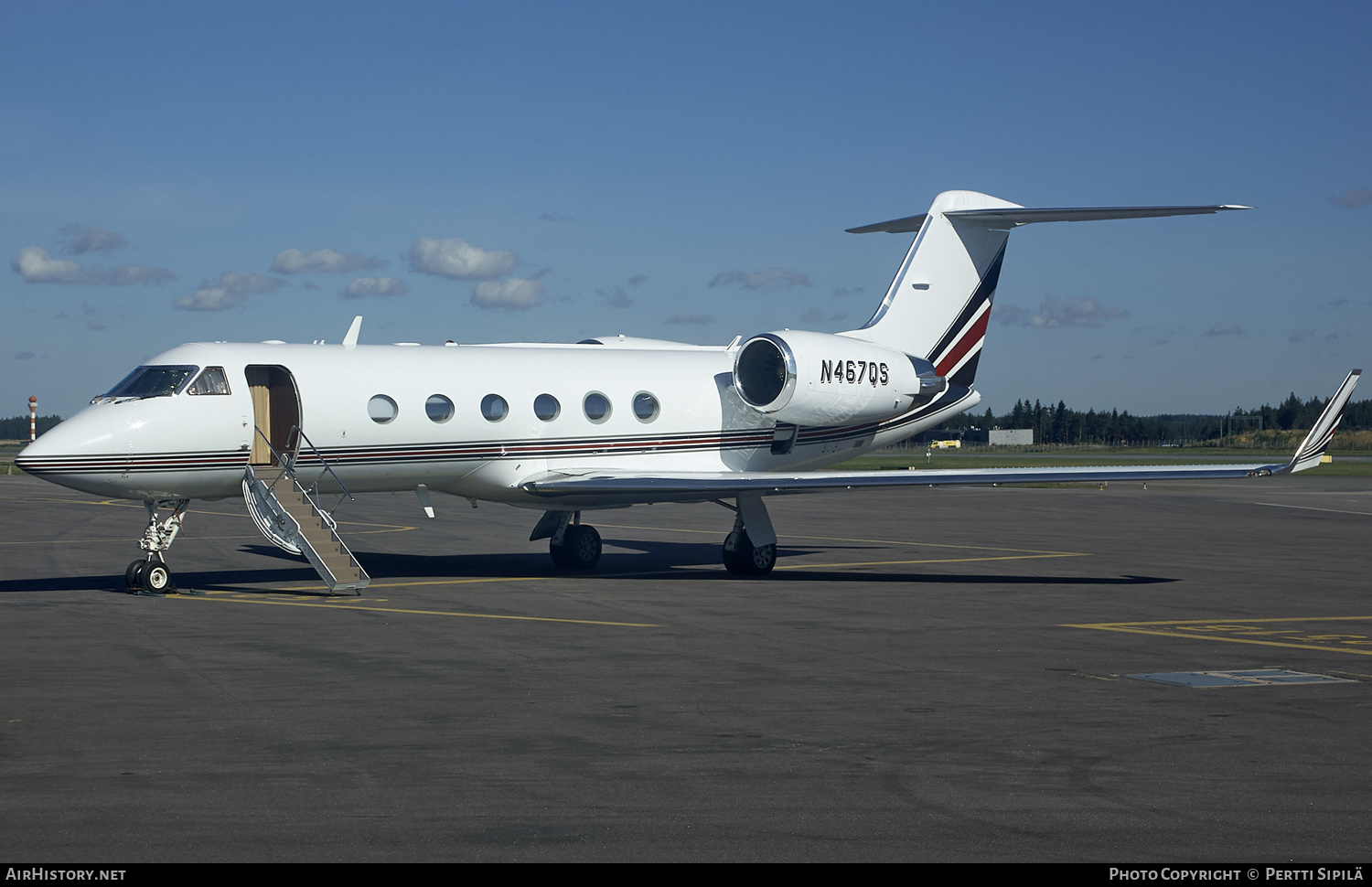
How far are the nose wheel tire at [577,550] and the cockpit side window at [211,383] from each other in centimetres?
599

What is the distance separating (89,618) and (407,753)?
8.29m

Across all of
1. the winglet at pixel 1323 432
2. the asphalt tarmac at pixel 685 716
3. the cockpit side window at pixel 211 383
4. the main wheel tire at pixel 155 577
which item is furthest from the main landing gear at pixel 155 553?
the winglet at pixel 1323 432

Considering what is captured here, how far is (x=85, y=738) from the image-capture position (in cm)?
880

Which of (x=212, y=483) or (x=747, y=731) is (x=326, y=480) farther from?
(x=747, y=731)

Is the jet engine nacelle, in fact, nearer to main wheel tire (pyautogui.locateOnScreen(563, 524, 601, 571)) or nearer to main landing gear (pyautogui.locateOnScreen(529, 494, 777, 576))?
main landing gear (pyautogui.locateOnScreen(529, 494, 777, 576))

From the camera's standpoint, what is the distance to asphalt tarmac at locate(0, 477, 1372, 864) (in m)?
6.71

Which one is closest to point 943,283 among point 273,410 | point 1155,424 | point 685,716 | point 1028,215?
point 1028,215

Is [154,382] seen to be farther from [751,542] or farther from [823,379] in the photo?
[823,379]

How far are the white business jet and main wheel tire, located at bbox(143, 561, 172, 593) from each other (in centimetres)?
2

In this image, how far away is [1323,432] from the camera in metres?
18.2

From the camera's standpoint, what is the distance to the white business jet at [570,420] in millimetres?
17688

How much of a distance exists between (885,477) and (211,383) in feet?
30.9

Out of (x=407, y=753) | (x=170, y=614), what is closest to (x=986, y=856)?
(x=407, y=753)

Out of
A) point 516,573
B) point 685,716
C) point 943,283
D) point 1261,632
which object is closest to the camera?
point 685,716
